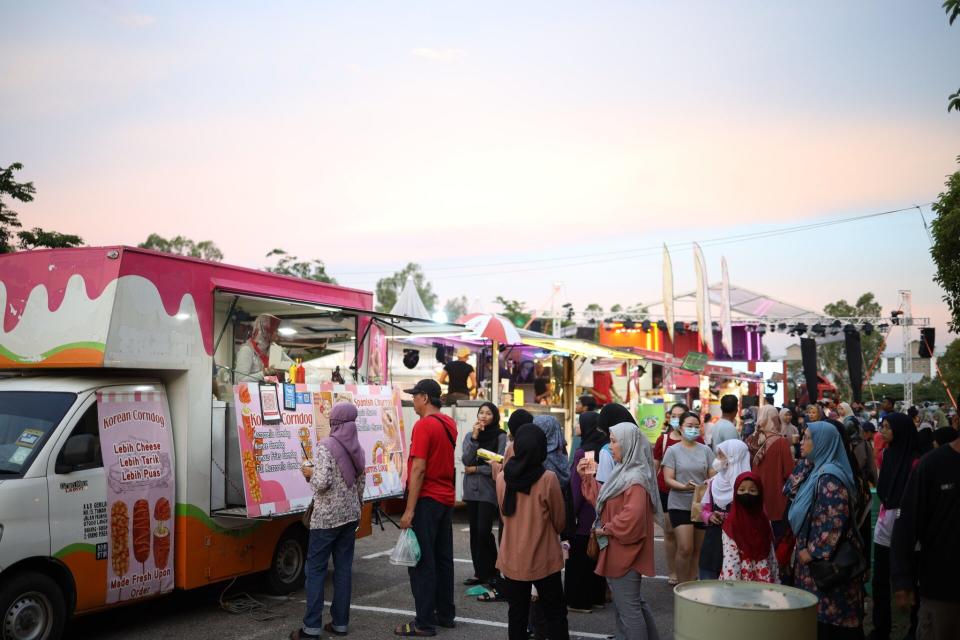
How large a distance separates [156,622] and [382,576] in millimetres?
2661

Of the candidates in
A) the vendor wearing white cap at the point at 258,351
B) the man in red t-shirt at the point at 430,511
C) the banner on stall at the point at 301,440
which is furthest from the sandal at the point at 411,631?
the vendor wearing white cap at the point at 258,351

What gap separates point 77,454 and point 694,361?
63.3ft

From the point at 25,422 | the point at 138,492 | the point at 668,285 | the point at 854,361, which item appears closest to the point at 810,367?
the point at 854,361

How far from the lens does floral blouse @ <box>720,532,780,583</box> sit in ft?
20.0

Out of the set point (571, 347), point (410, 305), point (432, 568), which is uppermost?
point (410, 305)

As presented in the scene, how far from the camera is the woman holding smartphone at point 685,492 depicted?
8.30 metres

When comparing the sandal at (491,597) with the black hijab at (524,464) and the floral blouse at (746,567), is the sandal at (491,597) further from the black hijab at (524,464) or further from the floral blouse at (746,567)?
the black hijab at (524,464)

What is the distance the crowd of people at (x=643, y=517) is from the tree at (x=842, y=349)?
51301 millimetres

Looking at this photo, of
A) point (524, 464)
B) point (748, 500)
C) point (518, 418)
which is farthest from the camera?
point (518, 418)

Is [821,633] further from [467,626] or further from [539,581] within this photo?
[467,626]

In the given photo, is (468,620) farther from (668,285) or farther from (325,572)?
(668,285)

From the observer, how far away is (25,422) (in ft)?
20.7

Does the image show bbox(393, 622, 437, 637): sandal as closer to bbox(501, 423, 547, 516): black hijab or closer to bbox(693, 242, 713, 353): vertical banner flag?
bbox(501, 423, 547, 516): black hijab

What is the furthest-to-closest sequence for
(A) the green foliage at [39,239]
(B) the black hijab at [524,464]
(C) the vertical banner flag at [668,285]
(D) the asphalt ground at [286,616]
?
(C) the vertical banner flag at [668,285] → (A) the green foliage at [39,239] → (D) the asphalt ground at [286,616] → (B) the black hijab at [524,464]
